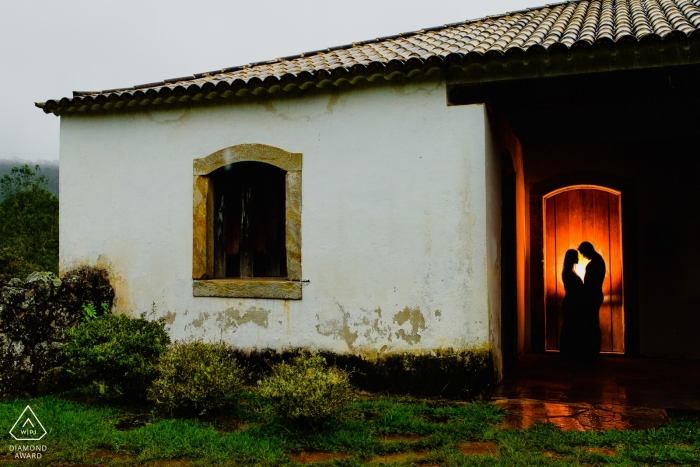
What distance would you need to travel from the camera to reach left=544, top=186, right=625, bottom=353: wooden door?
9195 mm

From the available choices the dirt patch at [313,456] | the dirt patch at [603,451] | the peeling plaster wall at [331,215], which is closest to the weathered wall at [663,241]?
the peeling plaster wall at [331,215]

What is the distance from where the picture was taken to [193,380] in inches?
216

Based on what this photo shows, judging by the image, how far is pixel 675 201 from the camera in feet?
28.7

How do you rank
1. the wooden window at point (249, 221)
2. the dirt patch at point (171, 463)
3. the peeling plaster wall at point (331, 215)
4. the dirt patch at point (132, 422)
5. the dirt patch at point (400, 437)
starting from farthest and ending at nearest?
the wooden window at point (249, 221)
the peeling plaster wall at point (331, 215)
the dirt patch at point (132, 422)
the dirt patch at point (400, 437)
the dirt patch at point (171, 463)

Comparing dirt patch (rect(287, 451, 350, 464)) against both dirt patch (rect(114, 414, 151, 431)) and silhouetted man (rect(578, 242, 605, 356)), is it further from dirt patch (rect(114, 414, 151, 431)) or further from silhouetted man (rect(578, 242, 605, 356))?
silhouetted man (rect(578, 242, 605, 356))

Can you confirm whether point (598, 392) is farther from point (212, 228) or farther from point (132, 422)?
point (212, 228)

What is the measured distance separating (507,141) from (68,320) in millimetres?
5796

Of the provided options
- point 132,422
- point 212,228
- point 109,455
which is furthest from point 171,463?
point 212,228

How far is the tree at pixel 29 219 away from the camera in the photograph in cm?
2076

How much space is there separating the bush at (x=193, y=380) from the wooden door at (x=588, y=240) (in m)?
5.87

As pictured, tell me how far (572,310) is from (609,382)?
185cm

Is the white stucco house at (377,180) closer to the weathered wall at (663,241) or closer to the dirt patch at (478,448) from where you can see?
the weathered wall at (663,241)

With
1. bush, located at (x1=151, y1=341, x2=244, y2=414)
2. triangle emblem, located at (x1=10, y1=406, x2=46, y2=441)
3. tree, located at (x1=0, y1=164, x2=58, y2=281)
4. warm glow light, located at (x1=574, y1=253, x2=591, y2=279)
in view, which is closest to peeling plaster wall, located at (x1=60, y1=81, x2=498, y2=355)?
bush, located at (x1=151, y1=341, x2=244, y2=414)

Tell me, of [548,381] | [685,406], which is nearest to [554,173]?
[548,381]
